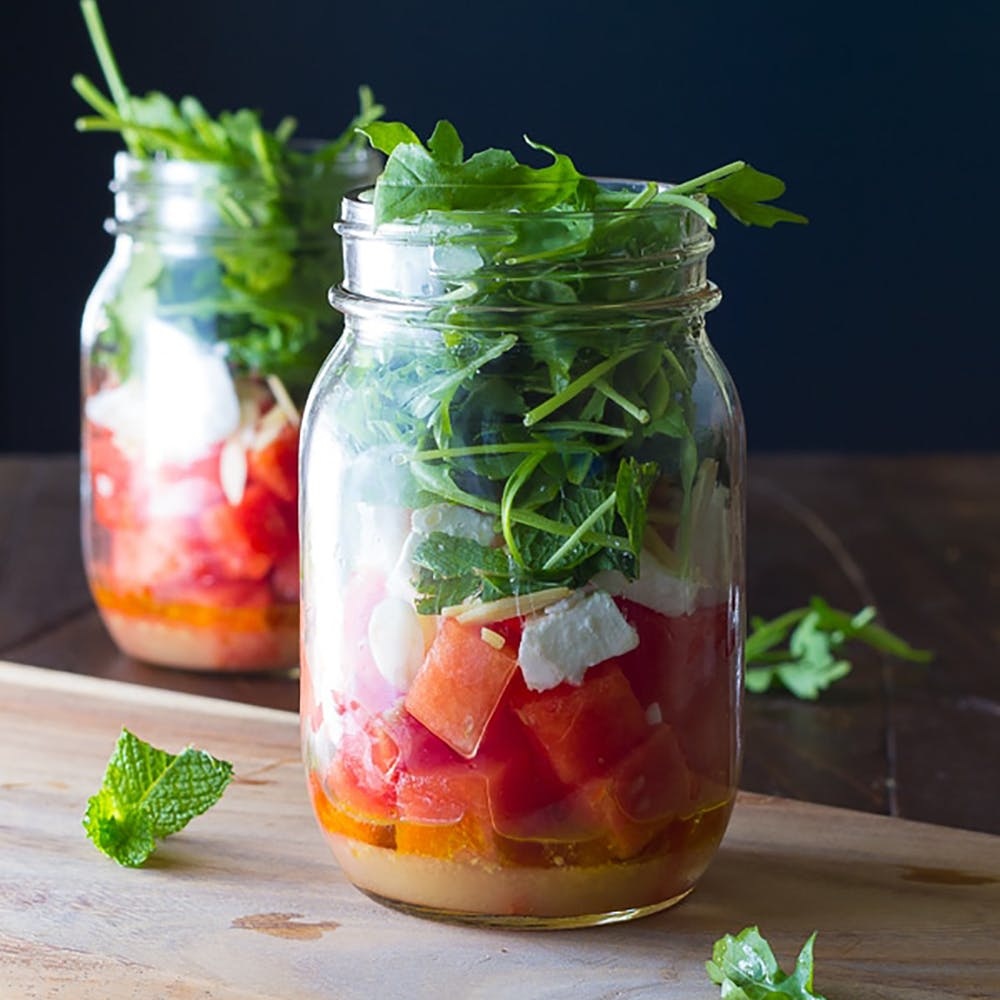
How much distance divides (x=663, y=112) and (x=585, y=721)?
248 cm

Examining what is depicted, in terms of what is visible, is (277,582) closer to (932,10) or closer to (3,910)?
(3,910)

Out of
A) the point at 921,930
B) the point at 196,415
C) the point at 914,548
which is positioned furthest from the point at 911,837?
the point at 914,548

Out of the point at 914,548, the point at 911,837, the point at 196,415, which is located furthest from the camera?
the point at 914,548

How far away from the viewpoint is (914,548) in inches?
90.7

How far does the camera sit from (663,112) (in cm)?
339

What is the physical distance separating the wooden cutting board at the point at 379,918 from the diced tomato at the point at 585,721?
0.12 metres

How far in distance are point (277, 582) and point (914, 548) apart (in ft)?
3.07

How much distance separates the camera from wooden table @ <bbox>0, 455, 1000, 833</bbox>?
5.09 feet

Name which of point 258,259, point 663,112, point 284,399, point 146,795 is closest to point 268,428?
point 284,399

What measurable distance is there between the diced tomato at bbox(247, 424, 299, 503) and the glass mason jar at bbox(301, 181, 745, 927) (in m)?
0.54

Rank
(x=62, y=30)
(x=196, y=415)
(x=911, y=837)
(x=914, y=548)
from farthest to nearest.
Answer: (x=62, y=30)
(x=914, y=548)
(x=196, y=415)
(x=911, y=837)

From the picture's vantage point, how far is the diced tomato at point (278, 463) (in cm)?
170

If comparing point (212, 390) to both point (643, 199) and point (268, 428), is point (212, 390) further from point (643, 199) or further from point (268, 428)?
point (643, 199)

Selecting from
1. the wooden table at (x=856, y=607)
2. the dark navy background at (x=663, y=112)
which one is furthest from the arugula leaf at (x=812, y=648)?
the dark navy background at (x=663, y=112)
